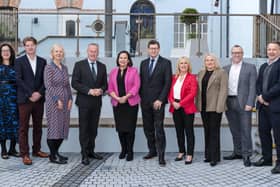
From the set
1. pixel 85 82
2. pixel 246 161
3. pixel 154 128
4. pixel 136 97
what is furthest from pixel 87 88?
pixel 246 161

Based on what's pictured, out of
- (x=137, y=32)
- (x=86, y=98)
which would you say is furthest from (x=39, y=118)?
(x=137, y=32)

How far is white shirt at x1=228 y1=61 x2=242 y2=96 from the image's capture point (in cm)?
776

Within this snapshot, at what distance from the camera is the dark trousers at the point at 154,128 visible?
7797 mm

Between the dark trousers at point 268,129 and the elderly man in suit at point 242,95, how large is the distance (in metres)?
0.26

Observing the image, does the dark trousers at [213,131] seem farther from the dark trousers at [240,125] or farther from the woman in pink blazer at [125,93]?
the woman in pink blazer at [125,93]

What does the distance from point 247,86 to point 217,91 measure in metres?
0.50

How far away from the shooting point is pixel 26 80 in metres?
7.72

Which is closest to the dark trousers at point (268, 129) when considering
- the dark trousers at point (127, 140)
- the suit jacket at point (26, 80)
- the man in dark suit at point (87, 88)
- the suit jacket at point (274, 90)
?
the suit jacket at point (274, 90)

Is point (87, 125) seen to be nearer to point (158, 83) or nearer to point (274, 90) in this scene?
point (158, 83)

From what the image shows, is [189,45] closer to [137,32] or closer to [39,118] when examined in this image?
[137,32]

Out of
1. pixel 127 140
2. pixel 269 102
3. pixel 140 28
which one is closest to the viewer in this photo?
pixel 269 102

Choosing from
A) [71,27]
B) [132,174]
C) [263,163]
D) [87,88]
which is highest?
[71,27]

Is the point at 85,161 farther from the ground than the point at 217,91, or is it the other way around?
the point at 217,91

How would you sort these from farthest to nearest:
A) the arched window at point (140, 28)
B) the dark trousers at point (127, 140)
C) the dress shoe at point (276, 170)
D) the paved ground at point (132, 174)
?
1. the arched window at point (140, 28)
2. the dark trousers at point (127, 140)
3. the dress shoe at point (276, 170)
4. the paved ground at point (132, 174)
